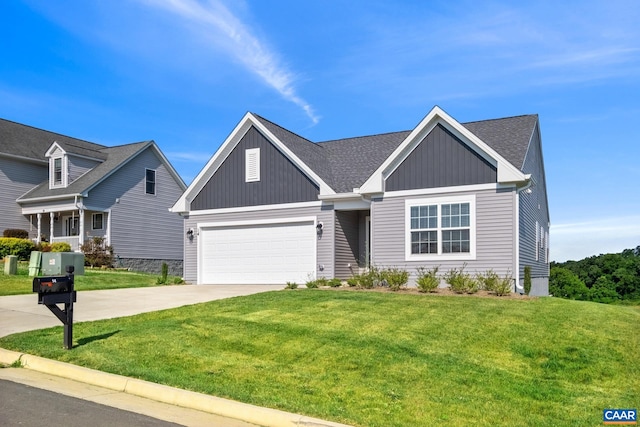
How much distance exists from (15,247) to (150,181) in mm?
8587

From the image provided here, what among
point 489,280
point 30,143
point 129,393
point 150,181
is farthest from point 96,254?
point 129,393

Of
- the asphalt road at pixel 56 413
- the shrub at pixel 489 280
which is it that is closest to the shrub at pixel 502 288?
the shrub at pixel 489 280

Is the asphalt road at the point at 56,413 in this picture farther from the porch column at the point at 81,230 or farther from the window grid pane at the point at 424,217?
the porch column at the point at 81,230

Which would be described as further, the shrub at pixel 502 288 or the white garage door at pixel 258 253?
the white garage door at pixel 258 253

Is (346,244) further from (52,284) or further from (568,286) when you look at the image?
(568,286)

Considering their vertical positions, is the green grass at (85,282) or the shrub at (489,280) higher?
the shrub at (489,280)

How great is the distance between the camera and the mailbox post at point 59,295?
342 inches

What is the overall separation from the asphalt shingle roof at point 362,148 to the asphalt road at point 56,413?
13879 millimetres

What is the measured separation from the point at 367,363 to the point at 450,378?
1220mm

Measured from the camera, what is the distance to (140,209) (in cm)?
3194

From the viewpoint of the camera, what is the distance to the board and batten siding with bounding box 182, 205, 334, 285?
19391mm

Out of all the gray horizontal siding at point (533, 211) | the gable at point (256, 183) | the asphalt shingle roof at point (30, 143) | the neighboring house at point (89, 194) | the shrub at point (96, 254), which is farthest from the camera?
the asphalt shingle roof at point (30, 143)

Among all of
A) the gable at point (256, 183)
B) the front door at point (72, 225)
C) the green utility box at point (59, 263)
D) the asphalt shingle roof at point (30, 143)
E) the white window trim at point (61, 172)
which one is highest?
Answer: the asphalt shingle roof at point (30, 143)

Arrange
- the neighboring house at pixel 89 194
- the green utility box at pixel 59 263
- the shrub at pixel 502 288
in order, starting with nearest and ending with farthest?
the green utility box at pixel 59 263, the shrub at pixel 502 288, the neighboring house at pixel 89 194
